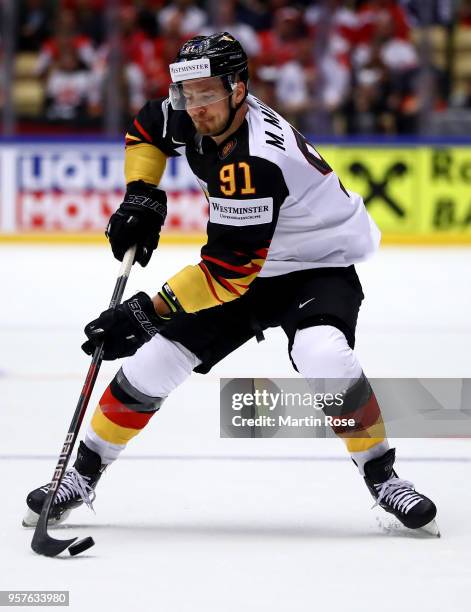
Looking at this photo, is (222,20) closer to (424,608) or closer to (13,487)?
(13,487)

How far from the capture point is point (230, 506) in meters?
3.34

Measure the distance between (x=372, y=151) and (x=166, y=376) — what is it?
20.2 feet

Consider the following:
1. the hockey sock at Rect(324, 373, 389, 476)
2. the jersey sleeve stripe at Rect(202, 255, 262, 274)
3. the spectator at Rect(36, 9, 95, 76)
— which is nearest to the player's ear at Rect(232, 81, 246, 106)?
the jersey sleeve stripe at Rect(202, 255, 262, 274)

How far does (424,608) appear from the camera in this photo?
2.52 meters

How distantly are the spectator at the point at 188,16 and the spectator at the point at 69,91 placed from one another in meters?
0.71

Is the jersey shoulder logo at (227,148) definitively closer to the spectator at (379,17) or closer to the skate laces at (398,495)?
the skate laces at (398,495)

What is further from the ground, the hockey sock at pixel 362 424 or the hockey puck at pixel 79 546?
the hockey sock at pixel 362 424

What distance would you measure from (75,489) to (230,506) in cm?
44

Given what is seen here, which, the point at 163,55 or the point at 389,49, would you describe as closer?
the point at 389,49

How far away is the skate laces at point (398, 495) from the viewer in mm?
3039

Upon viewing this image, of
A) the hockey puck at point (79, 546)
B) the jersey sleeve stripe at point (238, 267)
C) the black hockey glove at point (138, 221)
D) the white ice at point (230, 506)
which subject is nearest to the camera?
the white ice at point (230, 506)

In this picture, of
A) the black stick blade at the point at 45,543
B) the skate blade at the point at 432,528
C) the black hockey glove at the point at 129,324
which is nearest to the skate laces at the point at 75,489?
the black stick blade at the point at 45,543

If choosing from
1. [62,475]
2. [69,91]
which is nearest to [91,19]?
[69,91]

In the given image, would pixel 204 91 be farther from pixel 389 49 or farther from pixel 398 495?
pixel 389 49
